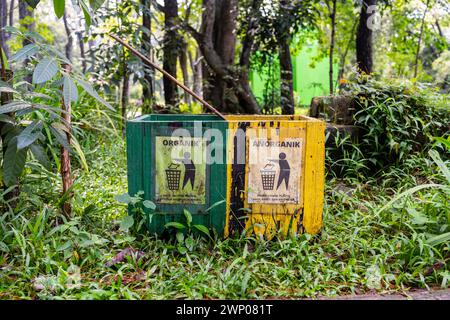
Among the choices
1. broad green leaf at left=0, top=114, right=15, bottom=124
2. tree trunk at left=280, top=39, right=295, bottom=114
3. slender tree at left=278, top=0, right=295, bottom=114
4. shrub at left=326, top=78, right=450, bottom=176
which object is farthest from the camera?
tree trunk at left=280, top=39, right=295, bottom=114

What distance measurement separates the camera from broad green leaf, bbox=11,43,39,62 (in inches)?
95.9

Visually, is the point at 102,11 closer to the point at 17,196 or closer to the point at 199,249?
the point at 17,196

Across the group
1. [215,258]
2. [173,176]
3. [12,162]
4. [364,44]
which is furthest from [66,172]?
[364,44]

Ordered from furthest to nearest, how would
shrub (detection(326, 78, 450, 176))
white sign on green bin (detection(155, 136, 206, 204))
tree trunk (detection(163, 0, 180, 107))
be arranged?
1. tree trunk (detection(163, 0, 180, 107))
2. shrub (detection(326, 78, 450, 176))
3. white sign on green bin (detection(155, 136, 206, 204))

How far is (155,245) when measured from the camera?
3.06 metres

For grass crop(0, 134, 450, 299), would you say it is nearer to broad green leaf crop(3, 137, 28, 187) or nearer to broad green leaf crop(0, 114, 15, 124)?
broad green leaf crop(3, 137, 28, 187)

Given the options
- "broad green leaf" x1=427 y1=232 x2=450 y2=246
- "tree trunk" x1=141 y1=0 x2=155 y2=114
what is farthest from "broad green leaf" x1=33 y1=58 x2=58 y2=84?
"tree trunk" x1=141 y1=0 x2=155 y2=114

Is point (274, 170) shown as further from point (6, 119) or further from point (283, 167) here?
point (6, 119)

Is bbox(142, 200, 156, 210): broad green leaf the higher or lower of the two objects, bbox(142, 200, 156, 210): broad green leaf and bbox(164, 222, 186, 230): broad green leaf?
the higher

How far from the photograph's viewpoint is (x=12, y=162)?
274 cm

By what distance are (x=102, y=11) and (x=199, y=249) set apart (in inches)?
175

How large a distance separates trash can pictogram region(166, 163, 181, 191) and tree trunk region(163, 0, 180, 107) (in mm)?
4738

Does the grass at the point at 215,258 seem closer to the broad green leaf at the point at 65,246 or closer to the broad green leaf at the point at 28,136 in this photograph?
the broad green leaf at the point at 65,246
